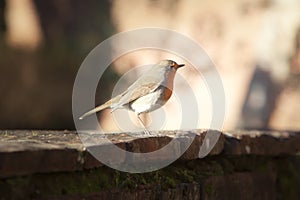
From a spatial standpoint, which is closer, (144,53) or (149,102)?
(149,102)

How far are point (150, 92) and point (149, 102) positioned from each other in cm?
6

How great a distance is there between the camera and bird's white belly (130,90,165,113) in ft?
11.7

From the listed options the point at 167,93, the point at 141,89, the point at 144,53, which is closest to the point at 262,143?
the point at 167,93

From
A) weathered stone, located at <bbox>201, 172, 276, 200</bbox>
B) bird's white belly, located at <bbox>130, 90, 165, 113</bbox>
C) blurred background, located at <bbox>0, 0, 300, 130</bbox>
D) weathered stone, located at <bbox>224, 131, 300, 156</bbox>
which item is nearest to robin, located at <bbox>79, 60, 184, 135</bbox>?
bird's white belly, located at <bbox>130, 90, 165, 113</bbox>

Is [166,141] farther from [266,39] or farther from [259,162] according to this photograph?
[266,39]

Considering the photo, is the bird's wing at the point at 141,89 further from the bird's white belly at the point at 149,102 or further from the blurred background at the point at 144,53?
the blurred background at the point at 144,53

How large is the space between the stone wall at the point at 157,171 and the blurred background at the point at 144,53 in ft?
13.1

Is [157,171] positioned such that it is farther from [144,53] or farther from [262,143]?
[144,53]

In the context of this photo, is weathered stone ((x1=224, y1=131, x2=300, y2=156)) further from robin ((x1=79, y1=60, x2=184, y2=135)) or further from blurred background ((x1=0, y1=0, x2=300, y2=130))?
blurred background ((x1=0, y1=0, x2=300, y2=130))

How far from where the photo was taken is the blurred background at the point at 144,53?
360 inches

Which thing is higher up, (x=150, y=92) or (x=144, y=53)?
(x=144, y=53)

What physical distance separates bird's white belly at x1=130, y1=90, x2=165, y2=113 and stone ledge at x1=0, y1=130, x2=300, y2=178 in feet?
1.57

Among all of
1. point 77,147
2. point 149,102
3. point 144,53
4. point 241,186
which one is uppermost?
point 144,53

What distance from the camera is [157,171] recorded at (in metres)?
2.58
